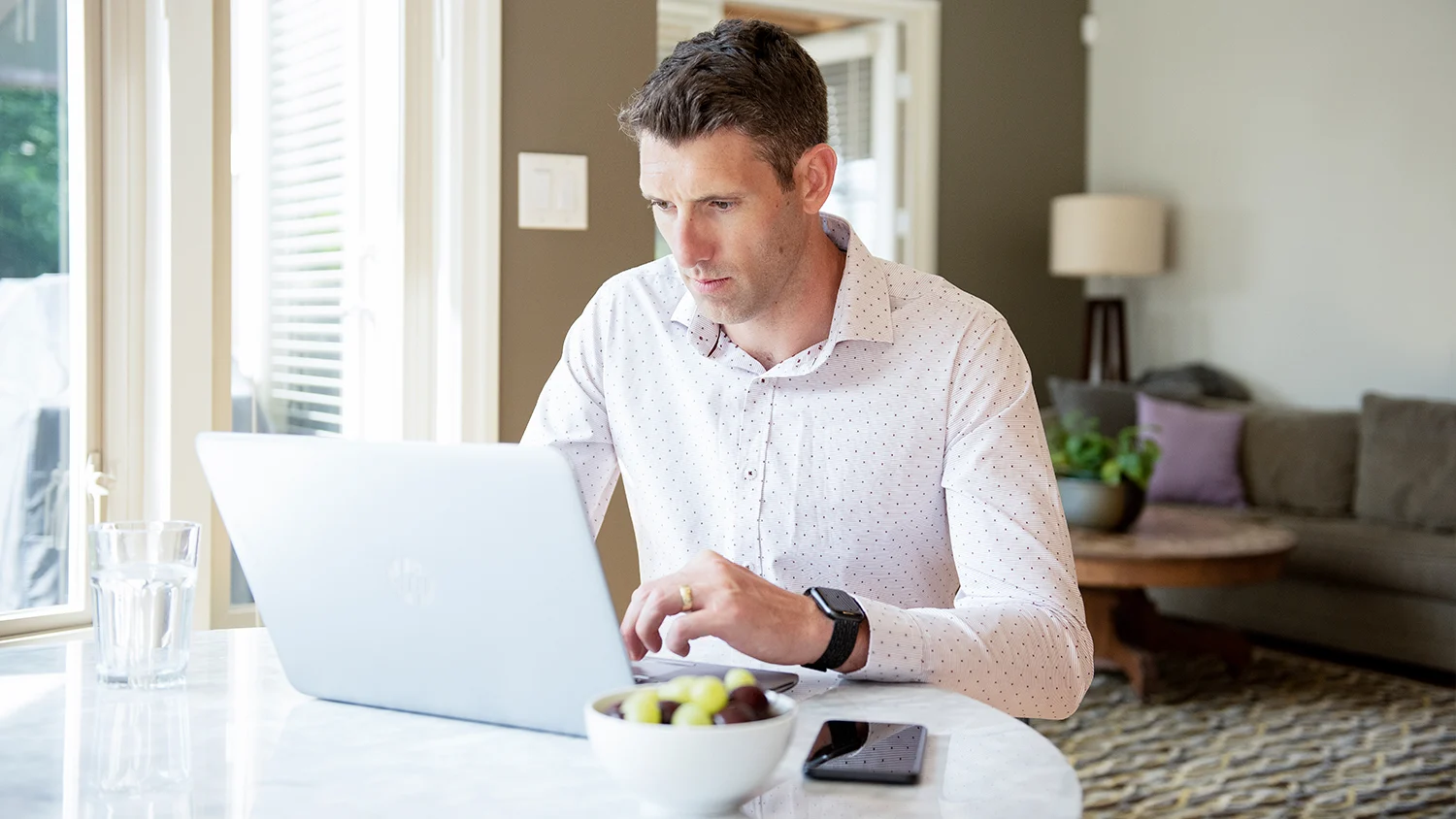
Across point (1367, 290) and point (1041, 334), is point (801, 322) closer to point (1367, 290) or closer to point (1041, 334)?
point (1367, 290)

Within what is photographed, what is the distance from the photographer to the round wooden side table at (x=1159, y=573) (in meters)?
3.63

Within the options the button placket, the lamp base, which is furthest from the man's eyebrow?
the lamp base

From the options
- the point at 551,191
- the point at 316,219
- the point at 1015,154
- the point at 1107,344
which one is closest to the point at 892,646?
the point at 551,191

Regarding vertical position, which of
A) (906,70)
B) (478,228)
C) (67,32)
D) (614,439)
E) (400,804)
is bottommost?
(400,804)

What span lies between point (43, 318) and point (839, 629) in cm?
139

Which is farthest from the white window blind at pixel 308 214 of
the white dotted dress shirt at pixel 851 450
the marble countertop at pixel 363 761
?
the marble countertop at pixel 363 761

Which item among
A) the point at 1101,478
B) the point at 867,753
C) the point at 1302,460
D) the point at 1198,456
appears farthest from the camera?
the point at 1198,456

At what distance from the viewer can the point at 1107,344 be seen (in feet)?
19.8

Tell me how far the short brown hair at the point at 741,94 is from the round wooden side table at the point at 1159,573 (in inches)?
92.7

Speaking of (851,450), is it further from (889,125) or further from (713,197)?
(889,125)

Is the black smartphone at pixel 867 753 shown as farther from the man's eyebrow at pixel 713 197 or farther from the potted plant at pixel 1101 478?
the potted plant at pixel 1101 478

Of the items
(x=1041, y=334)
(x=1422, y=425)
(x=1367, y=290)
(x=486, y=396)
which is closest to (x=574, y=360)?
(x=486, y=396)

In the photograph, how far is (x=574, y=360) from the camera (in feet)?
5.62

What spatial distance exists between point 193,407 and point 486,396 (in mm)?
484
